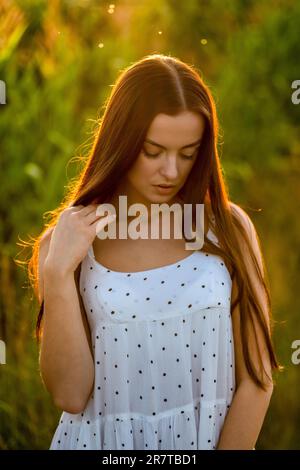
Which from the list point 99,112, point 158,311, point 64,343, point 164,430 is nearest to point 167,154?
point 158,311

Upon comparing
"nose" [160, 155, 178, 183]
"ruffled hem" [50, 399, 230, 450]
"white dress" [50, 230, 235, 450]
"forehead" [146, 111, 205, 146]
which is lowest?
"ruffled hem" [50, 399, 230, 450]

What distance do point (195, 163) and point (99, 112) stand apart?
1.25 meters

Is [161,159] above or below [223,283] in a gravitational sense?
above

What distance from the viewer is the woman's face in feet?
5.80

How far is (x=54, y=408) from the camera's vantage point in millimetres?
3205

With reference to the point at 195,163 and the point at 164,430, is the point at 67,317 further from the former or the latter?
the point at 195,163

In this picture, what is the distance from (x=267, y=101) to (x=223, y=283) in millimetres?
2234

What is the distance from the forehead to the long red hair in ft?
0.04

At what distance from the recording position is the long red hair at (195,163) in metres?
1.79

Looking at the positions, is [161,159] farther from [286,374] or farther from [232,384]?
[286,374]

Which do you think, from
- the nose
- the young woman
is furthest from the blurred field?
the nose

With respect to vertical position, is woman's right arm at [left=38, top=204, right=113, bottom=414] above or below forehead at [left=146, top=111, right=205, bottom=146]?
below

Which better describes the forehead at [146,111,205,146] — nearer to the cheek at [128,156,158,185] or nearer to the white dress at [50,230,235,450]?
the cheek at [128,156,158,185]

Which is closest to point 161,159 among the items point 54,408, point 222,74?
point 54,408
